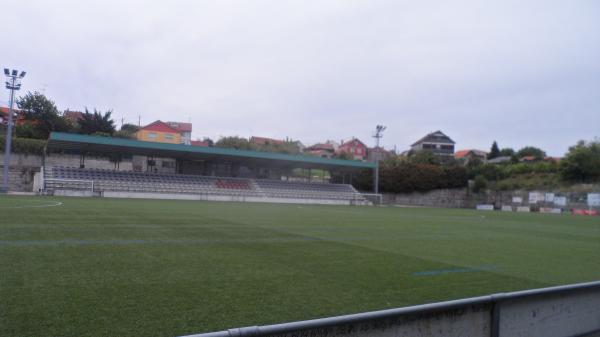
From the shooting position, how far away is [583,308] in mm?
4531

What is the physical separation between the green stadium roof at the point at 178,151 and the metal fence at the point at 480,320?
37.8 metres

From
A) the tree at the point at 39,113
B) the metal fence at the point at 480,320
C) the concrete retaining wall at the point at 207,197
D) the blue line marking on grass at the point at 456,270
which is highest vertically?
the tree at the point at 39,113

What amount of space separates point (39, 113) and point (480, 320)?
56.5 metres

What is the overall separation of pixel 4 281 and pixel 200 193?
35.7 meters

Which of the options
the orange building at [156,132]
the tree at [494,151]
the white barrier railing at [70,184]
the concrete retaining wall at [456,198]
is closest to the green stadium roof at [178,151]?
the white barrier railing at [70,184]

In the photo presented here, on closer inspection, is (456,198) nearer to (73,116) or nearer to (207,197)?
(207,197)

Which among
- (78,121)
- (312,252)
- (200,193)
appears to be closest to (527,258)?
(312,252)

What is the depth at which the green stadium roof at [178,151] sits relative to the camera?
3675 centimetres

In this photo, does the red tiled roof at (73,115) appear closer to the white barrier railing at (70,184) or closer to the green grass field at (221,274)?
the white barrier railing at (70,184)

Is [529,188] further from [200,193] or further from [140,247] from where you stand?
[140,247]

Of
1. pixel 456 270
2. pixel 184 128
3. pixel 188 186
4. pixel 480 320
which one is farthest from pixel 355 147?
pixel 480 320

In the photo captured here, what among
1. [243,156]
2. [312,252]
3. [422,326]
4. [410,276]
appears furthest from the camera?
[243,156]

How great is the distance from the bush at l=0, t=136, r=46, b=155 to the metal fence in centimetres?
5044

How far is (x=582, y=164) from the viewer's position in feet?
168
